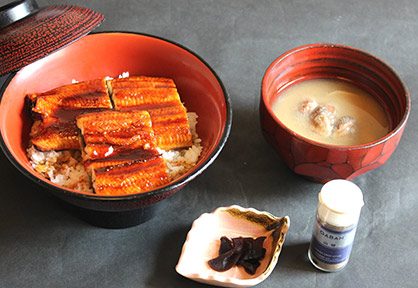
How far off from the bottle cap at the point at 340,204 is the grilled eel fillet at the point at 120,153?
48cm

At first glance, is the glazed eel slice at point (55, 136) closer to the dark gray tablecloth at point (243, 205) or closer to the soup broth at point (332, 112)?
the dark gray tablecloth at point (243, 205)

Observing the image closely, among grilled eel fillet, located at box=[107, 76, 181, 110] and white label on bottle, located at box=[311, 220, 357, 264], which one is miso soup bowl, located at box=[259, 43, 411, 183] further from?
grilled eel fillet, located at box=[107, 76, 181, 110]

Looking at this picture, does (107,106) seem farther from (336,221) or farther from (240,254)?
(336,221)

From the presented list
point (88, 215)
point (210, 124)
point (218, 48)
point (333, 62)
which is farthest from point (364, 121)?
point (88, 215)

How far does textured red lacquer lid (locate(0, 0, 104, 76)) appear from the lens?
1638mm

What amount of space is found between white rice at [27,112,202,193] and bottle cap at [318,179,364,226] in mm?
509

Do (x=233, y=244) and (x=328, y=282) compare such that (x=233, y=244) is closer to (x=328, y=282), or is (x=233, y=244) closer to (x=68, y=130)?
(x=328, y=282)

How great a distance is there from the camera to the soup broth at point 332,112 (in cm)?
179

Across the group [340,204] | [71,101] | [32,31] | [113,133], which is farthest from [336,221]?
[32,31]

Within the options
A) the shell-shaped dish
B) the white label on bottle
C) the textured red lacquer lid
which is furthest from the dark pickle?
the textured red lacquer lid

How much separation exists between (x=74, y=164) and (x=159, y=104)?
1.18 ft

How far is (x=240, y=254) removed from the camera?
159 centimetres

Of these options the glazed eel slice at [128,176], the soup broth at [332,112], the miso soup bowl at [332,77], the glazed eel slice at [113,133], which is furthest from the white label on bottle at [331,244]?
the glazed eel slice at [113,133]

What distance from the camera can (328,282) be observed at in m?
1.60
